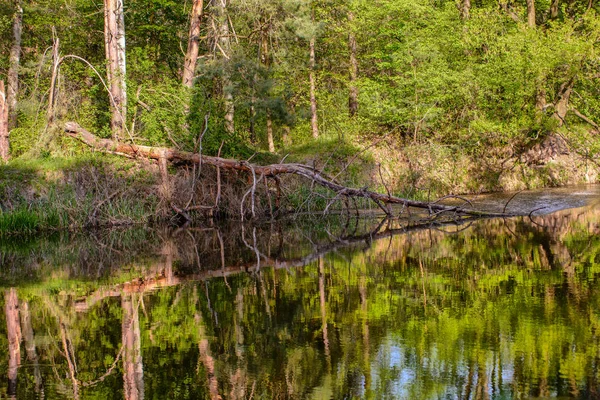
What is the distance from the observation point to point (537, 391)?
16.8 ft

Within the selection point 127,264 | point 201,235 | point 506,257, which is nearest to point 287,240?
point 201,235

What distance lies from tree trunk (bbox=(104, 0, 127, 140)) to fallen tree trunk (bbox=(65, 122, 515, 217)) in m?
0.91

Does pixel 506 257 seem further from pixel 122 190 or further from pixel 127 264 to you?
pixel 122 190

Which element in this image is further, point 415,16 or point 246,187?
point 415,16

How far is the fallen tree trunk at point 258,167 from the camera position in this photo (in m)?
17.3

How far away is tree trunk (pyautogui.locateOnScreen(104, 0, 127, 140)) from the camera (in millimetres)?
20000

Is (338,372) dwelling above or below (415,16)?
below

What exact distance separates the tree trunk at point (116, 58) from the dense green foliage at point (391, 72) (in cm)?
43

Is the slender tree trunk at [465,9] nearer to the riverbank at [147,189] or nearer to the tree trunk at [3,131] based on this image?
the riverbank at [147,189]

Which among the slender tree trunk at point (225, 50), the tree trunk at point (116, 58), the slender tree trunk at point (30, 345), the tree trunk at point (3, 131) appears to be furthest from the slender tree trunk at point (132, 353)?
the slender tree trunk at point (225, 50)

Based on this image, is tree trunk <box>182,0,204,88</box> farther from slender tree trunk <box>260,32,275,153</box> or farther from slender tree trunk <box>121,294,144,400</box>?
slender tree trunk <box>121,294,144,400</box>

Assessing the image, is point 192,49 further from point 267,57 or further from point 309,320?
point 309,320

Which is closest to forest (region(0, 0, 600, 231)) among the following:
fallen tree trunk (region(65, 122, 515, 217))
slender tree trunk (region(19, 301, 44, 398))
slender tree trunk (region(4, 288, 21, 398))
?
fallen tree trunk (region(65, 122, 515, 217))

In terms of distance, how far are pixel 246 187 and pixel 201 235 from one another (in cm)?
324
